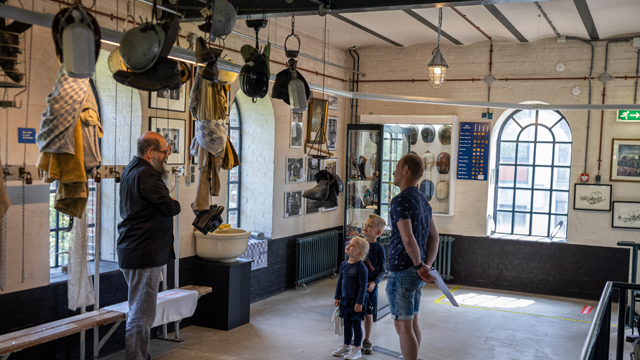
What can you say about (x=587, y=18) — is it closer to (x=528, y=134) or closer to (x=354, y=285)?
(x=528, y=134)

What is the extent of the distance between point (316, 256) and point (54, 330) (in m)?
5.02

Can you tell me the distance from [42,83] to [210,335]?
316cm

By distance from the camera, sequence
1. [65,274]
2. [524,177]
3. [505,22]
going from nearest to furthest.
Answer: [65,274], [505,22], [524,177]

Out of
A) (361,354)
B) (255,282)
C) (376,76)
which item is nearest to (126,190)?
(361,354)

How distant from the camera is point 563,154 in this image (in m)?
9.48

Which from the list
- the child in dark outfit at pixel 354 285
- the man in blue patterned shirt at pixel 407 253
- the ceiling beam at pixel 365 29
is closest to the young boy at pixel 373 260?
the child in dark outfit at pixel 354 285

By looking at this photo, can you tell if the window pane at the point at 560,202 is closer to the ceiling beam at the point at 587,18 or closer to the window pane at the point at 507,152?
the window pane at the point at 507,152

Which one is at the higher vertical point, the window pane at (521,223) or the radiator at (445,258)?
the window pane at (521,223)

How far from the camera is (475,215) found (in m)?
9.54

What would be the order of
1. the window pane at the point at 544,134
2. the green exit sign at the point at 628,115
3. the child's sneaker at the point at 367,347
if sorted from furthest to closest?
the window pane at the point at 544,134, the green exit sign at the point at 628,115, the child's sneaker at the point at 367,347

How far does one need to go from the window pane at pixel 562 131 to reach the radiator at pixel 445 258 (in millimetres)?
2438

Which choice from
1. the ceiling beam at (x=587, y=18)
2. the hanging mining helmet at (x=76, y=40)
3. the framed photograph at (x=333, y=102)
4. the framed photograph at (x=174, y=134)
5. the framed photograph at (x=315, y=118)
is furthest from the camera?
the framed photograph at (x=333, y=102)

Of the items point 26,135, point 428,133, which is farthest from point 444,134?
point 26,135

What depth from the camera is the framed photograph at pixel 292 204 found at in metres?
8.57
